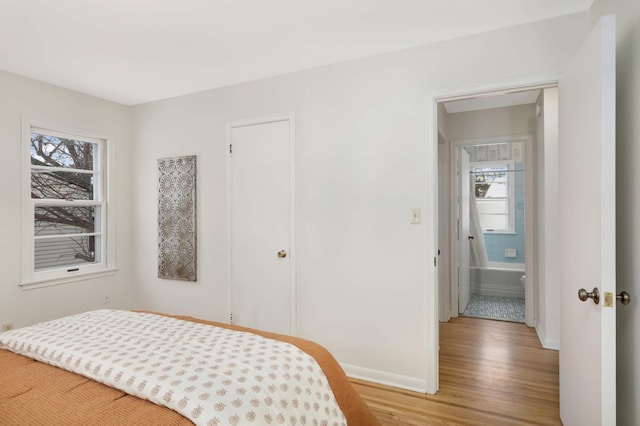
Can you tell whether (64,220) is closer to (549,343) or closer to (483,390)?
(483,390)

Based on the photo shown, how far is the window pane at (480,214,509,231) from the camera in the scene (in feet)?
19.8

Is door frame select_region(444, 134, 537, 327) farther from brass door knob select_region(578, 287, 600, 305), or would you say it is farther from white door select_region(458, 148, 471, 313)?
brass door knob select_region(578, 287, 600, 305)

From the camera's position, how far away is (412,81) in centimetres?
262

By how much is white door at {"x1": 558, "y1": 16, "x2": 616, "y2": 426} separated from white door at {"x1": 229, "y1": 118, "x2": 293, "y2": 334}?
75.4 inches

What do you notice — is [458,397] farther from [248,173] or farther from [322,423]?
[248,173]

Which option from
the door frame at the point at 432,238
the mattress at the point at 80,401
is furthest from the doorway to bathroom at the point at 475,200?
the mattress at the point at 80,401

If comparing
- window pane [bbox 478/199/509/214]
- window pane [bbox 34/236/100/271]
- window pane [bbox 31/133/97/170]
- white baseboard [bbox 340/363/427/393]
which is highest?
window pane [bbox 31/133/97/170]

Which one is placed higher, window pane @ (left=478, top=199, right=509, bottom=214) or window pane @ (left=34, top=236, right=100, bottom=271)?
window pane @ (left=478, top=199, right=509, bottom=214)

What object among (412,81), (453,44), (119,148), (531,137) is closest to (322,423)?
(412,81)

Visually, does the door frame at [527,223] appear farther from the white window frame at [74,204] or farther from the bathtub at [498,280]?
the white window frame at [74,204]

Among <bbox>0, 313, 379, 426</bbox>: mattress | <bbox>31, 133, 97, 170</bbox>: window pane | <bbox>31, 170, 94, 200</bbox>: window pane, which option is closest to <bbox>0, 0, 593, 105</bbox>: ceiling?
<bbox>31, 133, 97, 170</bbox>: window pane

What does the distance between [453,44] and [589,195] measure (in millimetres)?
1413

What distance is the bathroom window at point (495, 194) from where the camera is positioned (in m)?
5.96

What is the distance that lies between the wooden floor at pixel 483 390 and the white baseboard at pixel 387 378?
0.05 metres
